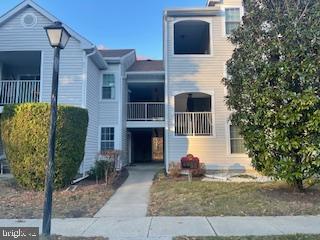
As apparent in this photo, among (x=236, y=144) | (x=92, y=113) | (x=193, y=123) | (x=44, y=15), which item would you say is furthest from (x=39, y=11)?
(x=236, y=144)

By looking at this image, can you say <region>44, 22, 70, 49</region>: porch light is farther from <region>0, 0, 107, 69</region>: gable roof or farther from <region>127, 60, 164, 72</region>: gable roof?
<region>127, 60, 164, 72</region>: gable roof

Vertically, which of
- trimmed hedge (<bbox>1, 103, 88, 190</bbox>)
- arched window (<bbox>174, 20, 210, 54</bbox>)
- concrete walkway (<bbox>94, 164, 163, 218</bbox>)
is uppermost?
arched window (<bbox>174, 20, 210, 54</bbox>)

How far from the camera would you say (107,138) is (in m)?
17.8

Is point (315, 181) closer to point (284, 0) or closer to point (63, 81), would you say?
point (284, 0)

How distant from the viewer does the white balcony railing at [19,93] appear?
1591cm

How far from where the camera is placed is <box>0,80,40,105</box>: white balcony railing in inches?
627

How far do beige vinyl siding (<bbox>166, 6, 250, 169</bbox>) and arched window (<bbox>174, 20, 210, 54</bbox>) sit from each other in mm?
1025

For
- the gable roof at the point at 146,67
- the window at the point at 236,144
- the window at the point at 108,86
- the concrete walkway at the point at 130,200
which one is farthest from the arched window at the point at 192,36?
the concrete walkway at the point at 130,200

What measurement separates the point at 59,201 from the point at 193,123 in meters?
8.84

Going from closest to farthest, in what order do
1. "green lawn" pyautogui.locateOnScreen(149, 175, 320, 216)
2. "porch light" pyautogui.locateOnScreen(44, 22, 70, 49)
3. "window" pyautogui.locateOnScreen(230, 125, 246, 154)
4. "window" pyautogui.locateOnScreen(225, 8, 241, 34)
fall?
1. "porch light" pyautogui.locateOnScreen(44, 22, 70, 49)
2. "green lawn" pyautogui.locateOnScreen(149, 175, 320, 216)
3. "window" pyautogui.locateOnScreen(230, 125, 246, 154)
4. "window" pyautogui.locateOnScreen(225, 8, 241, 34)

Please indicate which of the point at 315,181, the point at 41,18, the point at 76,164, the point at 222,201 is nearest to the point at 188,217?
the point at 222,201

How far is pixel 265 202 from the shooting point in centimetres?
921

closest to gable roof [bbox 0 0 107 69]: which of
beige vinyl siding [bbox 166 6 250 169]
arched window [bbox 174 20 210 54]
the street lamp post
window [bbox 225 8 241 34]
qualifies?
beige vinyl siding [bbox 166 6 250 169]

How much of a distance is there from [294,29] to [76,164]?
838cm
